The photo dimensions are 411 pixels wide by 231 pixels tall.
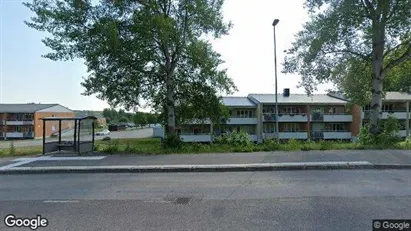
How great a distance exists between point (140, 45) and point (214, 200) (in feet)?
37.2

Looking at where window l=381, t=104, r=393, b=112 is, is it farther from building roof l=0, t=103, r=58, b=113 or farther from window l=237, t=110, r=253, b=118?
building roof l=0, t=103, r=58, b=113

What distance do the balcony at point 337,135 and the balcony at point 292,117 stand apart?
4.74 metres

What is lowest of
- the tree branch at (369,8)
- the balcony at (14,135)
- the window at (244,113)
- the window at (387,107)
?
the balcony at (14,135)

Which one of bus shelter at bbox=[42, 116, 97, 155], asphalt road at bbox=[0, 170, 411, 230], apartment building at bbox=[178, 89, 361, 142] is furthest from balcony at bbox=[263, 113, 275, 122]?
asphalt road at bbox=[0, 170, 411, 230]

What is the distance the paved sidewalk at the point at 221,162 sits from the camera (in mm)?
8648

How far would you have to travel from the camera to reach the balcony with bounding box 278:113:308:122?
46594 mm

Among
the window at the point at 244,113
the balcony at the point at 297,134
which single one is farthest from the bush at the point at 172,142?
the balcony at the point at 297,134

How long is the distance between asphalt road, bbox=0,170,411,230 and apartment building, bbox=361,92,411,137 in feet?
145

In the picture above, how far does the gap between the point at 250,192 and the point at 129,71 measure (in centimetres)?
1257

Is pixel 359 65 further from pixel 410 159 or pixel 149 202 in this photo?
pixel 149 202

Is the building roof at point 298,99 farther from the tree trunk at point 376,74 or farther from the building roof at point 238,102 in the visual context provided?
the tree trunk at point 376,74

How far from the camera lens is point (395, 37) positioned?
15578 mm

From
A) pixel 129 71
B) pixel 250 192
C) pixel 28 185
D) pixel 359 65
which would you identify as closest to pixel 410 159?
pixel 250 192

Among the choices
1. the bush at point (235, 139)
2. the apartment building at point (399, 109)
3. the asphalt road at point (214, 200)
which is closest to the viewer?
the asphalt road at point (214, 200)
